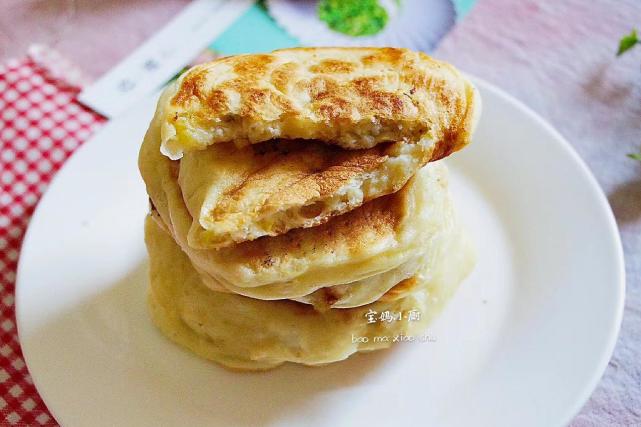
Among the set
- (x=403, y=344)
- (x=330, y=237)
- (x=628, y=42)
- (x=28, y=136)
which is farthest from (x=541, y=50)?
(x=28, y=136)

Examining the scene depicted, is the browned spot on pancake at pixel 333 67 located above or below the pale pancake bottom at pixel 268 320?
above

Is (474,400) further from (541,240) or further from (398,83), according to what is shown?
(398,83)

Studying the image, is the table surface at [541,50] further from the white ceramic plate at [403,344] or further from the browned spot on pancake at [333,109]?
the browned spot on pancake at [333,109]

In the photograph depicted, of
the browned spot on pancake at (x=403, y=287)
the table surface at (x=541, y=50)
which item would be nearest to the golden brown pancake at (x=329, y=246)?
the browned spot on pancake at (x=403, y=287)

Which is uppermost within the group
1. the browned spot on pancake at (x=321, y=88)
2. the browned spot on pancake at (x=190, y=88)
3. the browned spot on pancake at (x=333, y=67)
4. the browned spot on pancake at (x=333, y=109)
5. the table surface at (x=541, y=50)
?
the browned spot on pancake at (x=190, y=88)

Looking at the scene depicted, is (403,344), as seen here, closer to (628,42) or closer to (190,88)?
(190,88)

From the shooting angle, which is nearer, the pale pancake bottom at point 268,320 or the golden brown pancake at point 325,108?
the golden brown pancake at point 325,108

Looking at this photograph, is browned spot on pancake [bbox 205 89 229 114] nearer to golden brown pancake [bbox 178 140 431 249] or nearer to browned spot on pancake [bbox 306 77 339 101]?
golden brown pancake [bbox 178 140 431 249]

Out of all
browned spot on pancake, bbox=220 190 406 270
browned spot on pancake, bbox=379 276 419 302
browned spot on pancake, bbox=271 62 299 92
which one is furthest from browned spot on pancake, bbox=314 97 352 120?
browned spot on pancake, bbox=379 276 419 302
